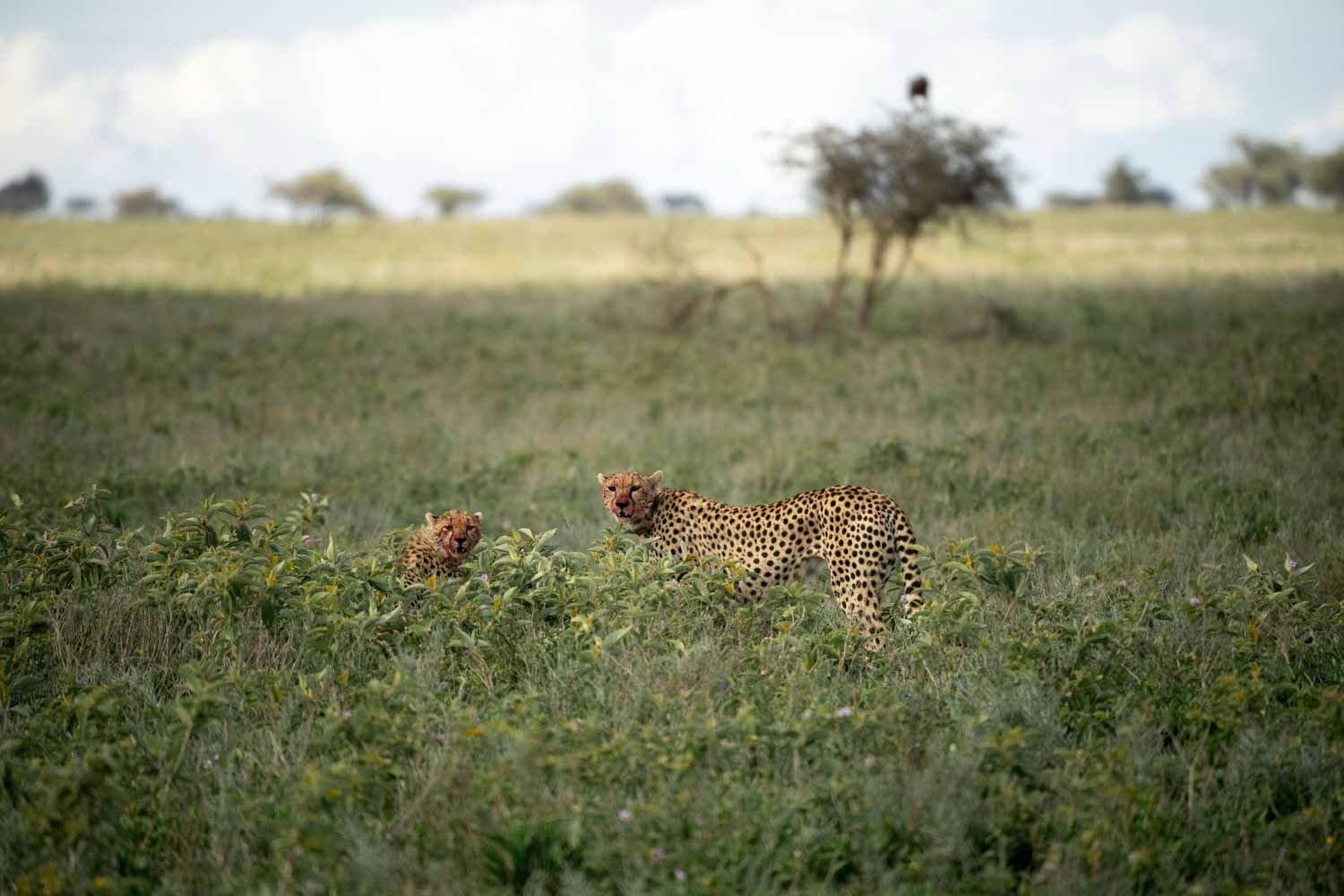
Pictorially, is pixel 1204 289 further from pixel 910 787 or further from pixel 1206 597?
pixel 910 787

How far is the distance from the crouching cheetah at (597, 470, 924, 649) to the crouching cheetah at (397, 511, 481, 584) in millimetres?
815

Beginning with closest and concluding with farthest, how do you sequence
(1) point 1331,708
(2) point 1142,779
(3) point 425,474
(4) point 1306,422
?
1. (2) point 1142,779
2. (1) point 1331,708
3. (3) point 425,474
4. (4) point 1306,422

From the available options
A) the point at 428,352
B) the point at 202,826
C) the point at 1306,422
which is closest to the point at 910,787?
the point at 202,826

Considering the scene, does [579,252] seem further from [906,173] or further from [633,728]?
[633,728]

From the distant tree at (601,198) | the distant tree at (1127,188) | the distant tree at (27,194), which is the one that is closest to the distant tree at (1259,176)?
the distant tree at (1127,188)

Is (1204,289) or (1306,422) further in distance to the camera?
(1204,289)

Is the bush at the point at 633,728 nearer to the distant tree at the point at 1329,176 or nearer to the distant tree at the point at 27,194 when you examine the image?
the distant tree at the point at 1329,176

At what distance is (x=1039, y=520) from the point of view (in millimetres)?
8438

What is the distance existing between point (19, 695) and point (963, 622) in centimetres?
415

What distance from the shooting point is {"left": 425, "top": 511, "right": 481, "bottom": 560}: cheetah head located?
6.75m

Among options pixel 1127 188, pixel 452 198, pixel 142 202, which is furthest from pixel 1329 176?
pixel 142 202

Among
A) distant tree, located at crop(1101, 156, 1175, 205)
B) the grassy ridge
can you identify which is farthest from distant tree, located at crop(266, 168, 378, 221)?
distant tree, located at crop(1101, 156, 1175, 205)

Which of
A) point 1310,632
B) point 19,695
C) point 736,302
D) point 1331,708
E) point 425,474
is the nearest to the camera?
point 1331,708

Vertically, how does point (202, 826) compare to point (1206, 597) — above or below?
below
